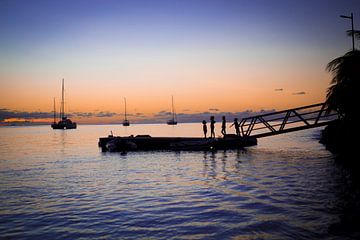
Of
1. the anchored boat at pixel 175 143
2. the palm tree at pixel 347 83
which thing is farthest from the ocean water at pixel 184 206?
the anchored boat at pixel 175 143

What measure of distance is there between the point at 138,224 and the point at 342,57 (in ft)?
80.0

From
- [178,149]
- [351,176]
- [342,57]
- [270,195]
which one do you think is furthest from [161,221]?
[178,149]

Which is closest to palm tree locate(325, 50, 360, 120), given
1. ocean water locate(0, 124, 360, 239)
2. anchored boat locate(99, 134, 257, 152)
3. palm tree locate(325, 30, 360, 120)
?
palm tree locate(325, 30, 360, 120)

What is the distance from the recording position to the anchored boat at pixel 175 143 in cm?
3538

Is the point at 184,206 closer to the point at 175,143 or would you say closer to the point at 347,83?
the point at 347,83

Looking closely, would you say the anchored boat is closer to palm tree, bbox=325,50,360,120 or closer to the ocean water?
palm tree, bbox=325,50,360,120

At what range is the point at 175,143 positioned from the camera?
36.3 meters

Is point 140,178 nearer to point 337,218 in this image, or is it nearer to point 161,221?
point 161,221

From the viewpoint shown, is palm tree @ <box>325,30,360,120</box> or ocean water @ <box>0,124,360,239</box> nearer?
ocean water @ <box>0,124,360,239</box>

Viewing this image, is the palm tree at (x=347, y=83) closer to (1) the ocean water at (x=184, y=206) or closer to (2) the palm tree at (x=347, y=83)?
(2) the palm tree at (x=347, y=83)

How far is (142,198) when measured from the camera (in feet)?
41.4

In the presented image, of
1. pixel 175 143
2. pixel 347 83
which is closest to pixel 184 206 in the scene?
pixel 347 83

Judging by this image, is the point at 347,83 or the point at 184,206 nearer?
the point at 184,206

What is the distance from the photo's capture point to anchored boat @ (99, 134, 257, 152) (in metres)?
35.4
